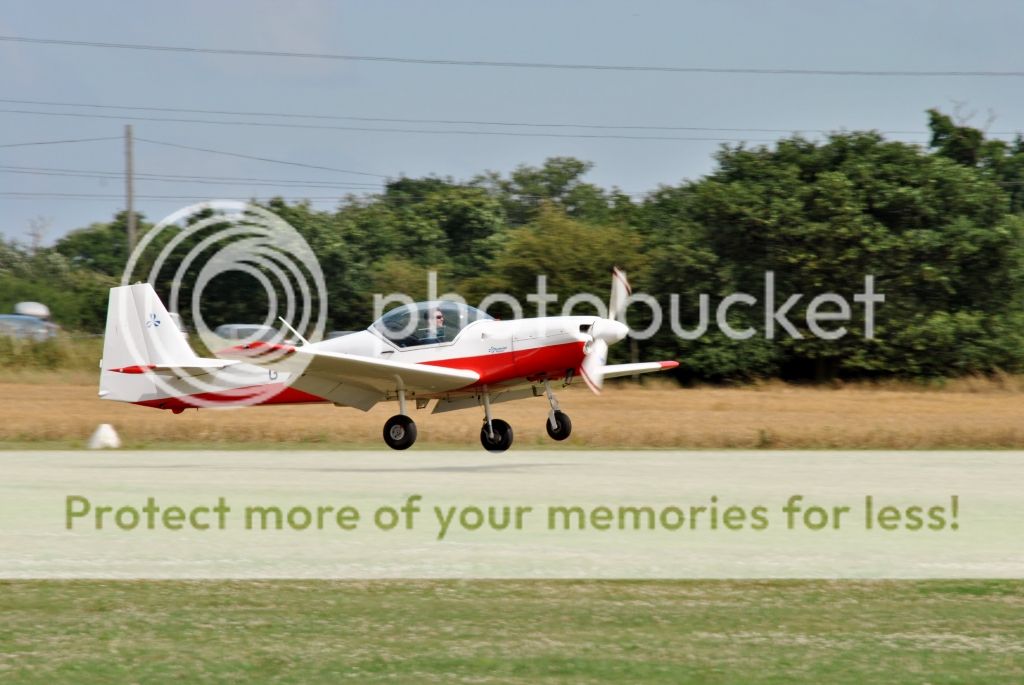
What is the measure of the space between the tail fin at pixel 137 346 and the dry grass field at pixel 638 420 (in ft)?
15.5

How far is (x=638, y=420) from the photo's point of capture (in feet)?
105

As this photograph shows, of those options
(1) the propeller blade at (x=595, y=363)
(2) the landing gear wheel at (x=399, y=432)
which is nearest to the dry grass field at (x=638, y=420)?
(2) the landing gear wheel at (x=399, y=432)

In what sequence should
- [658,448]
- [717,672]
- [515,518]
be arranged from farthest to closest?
[658,448] → [515,518] → [717,672]

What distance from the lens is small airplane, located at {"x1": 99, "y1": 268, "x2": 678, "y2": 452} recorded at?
2050 cm

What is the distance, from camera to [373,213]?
67.6 m

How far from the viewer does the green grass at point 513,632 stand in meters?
8.37

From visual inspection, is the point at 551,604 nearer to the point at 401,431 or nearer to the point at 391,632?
the point at 391,632

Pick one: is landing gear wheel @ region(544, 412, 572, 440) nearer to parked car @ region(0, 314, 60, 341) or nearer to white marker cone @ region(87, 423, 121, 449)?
white marker cone @ region(87, 423, 121, 449)

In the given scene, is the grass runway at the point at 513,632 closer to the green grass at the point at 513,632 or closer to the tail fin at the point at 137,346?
the green grass at the point at 513,632

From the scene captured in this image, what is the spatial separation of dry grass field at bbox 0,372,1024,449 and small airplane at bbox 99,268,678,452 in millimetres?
4855

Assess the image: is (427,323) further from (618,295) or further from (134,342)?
(134,342)

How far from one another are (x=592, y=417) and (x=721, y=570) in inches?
814

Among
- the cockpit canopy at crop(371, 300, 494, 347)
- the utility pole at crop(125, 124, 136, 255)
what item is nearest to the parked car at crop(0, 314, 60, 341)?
the utility pole at crop(125, 124, 136, 255)

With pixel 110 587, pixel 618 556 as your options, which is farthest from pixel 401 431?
pixel 110 587
